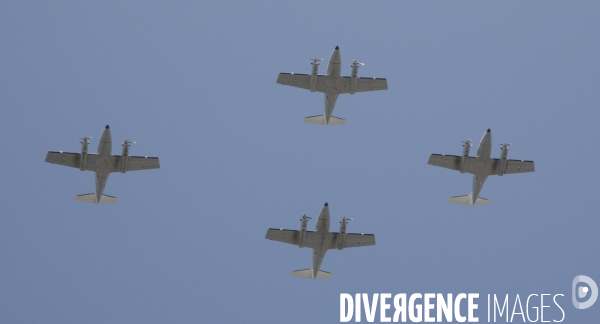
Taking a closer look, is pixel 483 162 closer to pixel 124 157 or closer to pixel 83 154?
pixel 124 157

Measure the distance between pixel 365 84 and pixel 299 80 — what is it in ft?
16.0

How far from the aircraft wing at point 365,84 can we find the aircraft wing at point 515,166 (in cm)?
1008

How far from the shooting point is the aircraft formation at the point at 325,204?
251 feet

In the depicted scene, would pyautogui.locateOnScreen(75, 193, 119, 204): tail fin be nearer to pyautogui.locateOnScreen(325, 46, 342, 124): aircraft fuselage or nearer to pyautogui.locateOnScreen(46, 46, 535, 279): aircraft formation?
pyautogui.locateOnScreen(46, 46, 535, 279): aircraft formation

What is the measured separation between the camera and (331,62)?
253 ft

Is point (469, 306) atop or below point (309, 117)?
below

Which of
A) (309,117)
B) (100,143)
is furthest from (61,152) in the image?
(309,117)

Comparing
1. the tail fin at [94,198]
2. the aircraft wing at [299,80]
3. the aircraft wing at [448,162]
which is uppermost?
the aircraft wing at [299,80]

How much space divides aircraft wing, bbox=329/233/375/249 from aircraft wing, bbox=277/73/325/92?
35.6 feet

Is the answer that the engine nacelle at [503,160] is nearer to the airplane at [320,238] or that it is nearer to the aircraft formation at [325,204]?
the aircraft formation at [325,204]

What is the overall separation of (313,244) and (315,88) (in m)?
11.4

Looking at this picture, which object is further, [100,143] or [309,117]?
[309,117]

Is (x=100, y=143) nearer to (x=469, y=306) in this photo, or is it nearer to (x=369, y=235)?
(x=369, y=235)

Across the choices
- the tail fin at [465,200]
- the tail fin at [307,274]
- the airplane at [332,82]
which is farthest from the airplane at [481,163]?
the tail fin at [307,274]
